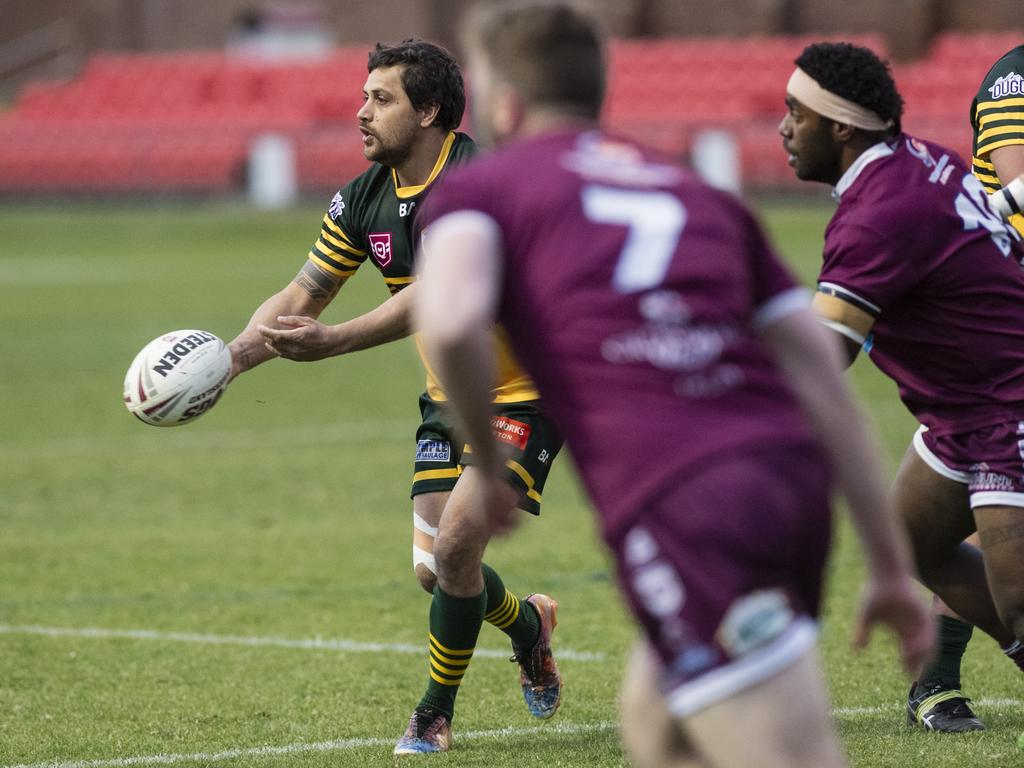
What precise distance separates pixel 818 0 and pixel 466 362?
125ft

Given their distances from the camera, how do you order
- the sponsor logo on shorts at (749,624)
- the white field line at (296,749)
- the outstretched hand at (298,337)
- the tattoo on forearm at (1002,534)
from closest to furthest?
the sponsor logo on shorts at (749,624)
the tattoo on forearm at (1002,534)
the outstretched hand at (298,337)
the white field line at (296,749)

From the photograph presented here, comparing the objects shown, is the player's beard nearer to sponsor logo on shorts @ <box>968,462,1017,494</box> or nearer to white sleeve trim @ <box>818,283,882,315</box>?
white sleeve trim @ <box>818,283,882,315</box>

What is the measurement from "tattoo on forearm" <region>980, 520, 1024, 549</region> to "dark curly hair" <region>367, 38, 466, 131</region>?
2.50 m

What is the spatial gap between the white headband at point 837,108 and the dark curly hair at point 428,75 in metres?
1.70

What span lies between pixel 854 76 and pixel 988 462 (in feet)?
4.12

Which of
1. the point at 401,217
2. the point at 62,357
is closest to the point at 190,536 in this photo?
the point at 401,217

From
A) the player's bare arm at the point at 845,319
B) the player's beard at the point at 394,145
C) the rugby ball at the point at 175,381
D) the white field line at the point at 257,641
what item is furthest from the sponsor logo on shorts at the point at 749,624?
the white field line at the point at 257,641

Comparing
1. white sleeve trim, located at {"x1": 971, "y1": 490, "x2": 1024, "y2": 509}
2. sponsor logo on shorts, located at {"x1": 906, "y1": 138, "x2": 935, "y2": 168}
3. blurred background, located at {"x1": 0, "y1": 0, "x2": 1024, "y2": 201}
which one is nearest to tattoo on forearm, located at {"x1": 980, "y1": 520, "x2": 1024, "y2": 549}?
white sleeve trim, located at {"x1": 971, "y1": 490, "x2": 1024, "y2": 509}

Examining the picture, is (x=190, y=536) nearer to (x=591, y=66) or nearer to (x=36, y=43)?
(x=591, y=66)

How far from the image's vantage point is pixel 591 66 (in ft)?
10.3

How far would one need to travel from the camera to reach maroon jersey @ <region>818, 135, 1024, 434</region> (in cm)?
451

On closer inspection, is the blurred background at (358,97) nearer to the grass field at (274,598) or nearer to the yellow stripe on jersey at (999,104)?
the grass field at (274,598)

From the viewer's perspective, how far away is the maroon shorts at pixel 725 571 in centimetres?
287

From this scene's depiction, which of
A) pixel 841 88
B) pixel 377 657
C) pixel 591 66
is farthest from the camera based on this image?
pixel 377 657
